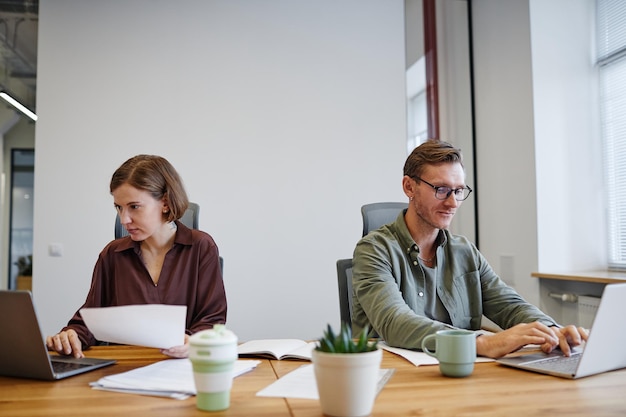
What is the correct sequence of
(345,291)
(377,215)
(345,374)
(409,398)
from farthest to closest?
(377,215), (345,291), (409,398), (345,374)

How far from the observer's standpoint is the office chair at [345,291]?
1.94 meters

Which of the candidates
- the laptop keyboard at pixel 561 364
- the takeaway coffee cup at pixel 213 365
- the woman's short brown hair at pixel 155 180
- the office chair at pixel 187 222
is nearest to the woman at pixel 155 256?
the woman's short brown hair at pixel 155 180

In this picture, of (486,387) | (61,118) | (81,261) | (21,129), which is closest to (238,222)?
(81,261)

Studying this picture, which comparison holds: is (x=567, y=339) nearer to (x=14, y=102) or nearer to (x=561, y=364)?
(x=561, y=364)

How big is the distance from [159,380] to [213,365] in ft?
0.91

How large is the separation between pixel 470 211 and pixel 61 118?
280cm

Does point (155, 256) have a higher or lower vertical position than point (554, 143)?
lower

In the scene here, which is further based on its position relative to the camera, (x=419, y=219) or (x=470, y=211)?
(x=470, y=211)

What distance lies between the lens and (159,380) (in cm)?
112

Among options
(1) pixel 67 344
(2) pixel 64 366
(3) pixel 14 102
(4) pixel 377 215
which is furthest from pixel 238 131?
(3) pixel 14 102

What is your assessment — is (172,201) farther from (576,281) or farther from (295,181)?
(576,281)

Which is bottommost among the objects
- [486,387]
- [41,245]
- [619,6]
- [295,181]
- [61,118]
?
[486,387]

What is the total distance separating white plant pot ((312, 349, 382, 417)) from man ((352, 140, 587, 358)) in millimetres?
649

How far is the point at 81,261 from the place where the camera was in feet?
11.4
